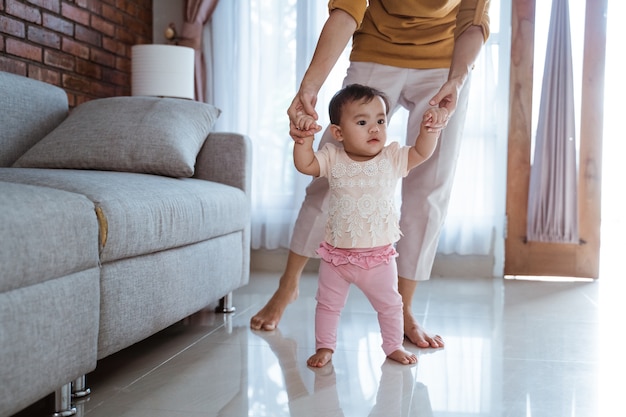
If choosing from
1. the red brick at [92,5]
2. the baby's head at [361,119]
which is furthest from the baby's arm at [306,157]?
the red brick at [92,5]

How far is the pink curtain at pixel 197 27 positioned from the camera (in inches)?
144

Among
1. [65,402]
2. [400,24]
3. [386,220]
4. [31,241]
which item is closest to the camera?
[31,241]

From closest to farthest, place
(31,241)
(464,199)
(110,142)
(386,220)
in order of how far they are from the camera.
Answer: (31,241) < (386,220) < (110,142) < (464,199)

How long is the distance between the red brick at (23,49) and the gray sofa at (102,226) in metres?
0.31

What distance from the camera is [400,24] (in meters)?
2.06

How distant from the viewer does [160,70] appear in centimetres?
326

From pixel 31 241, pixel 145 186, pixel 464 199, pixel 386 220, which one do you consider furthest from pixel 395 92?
pixel 464 199

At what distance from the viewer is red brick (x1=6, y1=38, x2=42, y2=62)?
2689mm

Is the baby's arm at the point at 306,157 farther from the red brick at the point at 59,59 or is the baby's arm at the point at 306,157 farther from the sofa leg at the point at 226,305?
→ the red brick at the point at 59,59

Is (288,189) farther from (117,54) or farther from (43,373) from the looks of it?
(43,373)

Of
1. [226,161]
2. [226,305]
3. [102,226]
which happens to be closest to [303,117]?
[102,226]

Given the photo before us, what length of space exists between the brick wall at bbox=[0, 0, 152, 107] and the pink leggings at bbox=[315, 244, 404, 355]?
64.8 inches

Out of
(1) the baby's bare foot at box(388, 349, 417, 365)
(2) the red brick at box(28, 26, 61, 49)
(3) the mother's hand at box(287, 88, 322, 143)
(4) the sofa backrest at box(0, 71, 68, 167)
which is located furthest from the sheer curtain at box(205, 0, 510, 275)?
(3) the mother's hand at box(287, 88, 322, 143)

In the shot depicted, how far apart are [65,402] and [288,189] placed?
231cm
